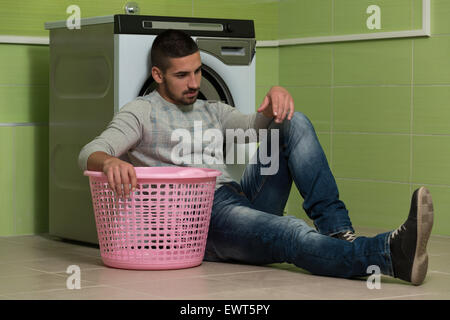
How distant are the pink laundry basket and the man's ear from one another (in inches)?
13.5

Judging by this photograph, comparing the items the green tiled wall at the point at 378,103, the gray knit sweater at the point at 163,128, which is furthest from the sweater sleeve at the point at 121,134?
the green tiled wall at the point at 378,103

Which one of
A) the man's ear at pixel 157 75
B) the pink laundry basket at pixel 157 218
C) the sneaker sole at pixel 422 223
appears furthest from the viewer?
the man's ear at pixel 157 75

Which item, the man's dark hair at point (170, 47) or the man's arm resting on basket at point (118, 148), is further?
the man's dark hair at point (170, 47)

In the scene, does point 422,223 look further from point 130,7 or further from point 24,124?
point 24,124

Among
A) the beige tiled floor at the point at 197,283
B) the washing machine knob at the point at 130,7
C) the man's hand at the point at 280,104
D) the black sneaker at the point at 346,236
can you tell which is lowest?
the beige tiled floor at the point at 197,283

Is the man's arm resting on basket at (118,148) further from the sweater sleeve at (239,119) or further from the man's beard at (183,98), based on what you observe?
the sweater sleeve at (239,119)

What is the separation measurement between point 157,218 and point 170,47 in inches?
23.9

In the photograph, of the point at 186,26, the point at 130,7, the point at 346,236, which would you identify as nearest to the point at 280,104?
the point at 346,236

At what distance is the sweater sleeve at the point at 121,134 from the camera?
2.44m

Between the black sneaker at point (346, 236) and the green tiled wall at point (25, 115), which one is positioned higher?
the green tiled wall at point (25, 115)

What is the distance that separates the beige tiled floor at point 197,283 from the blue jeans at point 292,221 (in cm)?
5

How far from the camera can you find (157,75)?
2.74m

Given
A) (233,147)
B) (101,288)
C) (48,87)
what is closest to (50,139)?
(48,87)

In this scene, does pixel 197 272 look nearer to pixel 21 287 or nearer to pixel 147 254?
pixel 147 254
